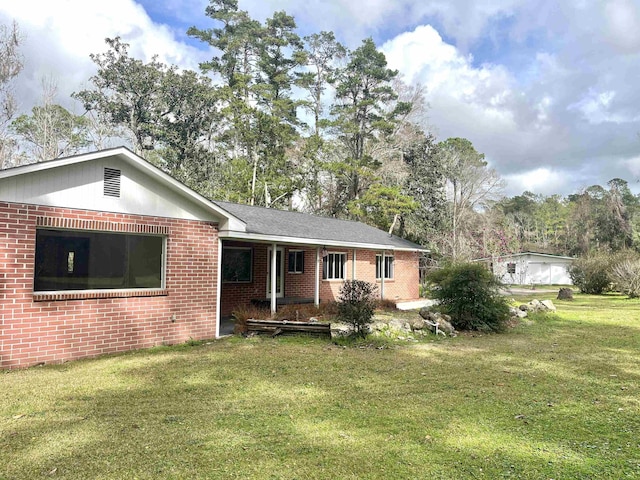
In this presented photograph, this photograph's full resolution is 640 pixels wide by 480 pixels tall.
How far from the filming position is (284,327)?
10109 mm

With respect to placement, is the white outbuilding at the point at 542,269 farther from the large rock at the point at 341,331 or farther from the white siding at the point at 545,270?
the large rock at the point at 341,331

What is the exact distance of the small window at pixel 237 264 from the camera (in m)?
12.9

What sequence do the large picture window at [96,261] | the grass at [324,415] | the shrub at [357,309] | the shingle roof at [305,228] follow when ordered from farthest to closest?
the shingle roof at [305,228] → the shrub at [357,309] → the large picture window at [96,261] → the grass at [324,415]

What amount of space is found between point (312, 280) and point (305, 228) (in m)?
2.38

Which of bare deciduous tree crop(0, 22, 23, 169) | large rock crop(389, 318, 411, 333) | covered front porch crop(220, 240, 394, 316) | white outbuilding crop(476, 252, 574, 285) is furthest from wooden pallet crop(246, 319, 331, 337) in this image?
white outbuilding crop(476, 252, 574, 285)

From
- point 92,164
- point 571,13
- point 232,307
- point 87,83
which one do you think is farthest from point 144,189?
point 87,83

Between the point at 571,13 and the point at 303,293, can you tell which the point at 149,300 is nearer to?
the point at 303,293

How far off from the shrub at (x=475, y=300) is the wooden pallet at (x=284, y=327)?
418 centimetres

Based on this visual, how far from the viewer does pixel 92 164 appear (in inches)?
311

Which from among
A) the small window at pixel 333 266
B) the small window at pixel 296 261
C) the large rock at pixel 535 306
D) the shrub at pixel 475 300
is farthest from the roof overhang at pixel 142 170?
the large rock at pixel 535 306

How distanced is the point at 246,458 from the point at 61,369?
491cm

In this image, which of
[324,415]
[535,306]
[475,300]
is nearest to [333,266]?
[475,300]

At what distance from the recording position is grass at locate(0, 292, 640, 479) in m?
3.58

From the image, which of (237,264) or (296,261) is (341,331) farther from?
(296,261)
